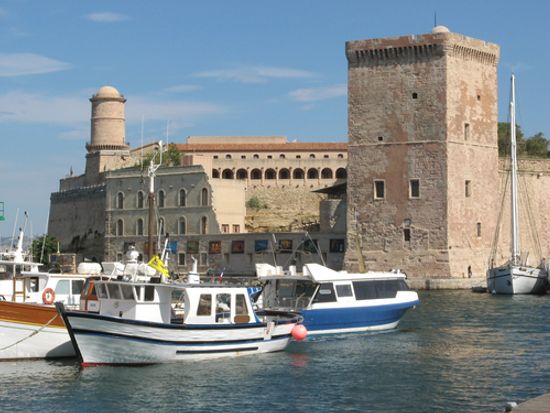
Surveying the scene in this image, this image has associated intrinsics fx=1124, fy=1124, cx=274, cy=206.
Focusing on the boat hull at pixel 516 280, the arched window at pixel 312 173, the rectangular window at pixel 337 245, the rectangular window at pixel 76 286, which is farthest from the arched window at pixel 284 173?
the rectangular window at pixel 76 286

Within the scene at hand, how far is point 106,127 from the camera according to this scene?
83188 millimetres

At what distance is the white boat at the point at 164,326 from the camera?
953 inches

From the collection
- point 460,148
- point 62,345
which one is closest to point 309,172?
point 460,148

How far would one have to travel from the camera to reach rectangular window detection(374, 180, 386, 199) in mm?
52562

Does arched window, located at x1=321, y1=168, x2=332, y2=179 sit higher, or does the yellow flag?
arched window, located at x1=321, y1=168, x2=332, y2=179

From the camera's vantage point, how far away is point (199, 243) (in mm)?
62156

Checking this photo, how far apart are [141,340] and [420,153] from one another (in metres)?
29.4

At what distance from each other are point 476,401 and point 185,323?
715 centimetres

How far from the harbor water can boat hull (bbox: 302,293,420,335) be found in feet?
1.11

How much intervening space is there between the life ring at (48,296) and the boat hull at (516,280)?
24831 mm

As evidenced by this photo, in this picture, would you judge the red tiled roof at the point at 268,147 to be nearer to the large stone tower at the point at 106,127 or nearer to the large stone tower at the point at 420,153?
the large stone tower at the point at 106,127

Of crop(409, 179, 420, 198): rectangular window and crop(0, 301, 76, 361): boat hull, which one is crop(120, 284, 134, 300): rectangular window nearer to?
crop(0, 301, 76, 361): boat hull

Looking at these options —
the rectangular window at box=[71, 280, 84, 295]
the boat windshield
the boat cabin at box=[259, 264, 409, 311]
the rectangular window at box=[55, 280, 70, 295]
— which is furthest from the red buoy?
the rectangular window at box=[55, 280, 70, 295]

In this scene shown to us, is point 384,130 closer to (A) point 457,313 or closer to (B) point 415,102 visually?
(B) point 415,102
